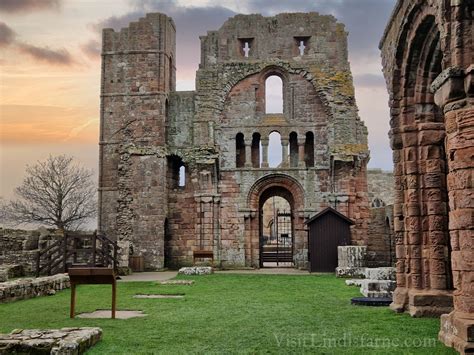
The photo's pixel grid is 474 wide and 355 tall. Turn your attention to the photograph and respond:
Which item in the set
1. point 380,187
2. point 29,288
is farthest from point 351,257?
point 380,187

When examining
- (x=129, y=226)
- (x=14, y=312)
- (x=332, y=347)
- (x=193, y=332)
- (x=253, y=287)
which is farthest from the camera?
(x=129, y=226)

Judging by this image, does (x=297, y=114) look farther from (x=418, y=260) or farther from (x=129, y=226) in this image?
(x=418, y=260)

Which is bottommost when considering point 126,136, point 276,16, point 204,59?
point 126,136

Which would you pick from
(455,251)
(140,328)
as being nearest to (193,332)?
(140,328)

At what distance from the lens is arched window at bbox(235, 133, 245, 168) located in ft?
87.6

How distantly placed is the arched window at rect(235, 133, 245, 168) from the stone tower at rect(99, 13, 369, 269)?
48 mm

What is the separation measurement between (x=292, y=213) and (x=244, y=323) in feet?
54.8

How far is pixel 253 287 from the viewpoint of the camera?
16.9 metres

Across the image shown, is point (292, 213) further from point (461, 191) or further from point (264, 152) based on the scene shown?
point (461, 191)

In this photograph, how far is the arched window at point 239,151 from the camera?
87.6 feet

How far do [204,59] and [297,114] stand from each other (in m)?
5.08

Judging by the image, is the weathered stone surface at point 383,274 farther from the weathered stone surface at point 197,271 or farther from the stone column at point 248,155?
the stone column at point 248,155

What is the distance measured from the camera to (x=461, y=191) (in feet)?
24.8

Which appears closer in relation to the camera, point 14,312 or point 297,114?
point 14,312
